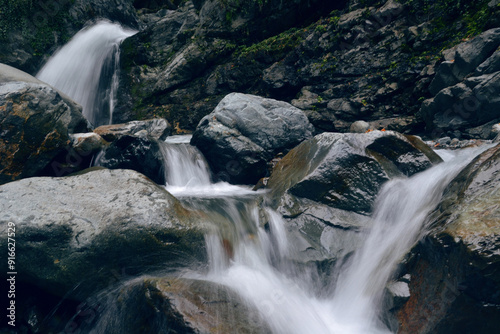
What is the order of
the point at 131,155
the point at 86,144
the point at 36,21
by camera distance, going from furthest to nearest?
1. the point at 36,21
2. the point at 131,155
3. the point at 86,144

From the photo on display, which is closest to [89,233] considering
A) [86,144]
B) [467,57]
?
[86,144]

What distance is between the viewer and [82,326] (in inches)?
123

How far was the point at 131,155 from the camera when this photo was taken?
6.35 m

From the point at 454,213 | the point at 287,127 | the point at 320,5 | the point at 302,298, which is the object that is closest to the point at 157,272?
the point at 302,298

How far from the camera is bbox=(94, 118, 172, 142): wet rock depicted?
25.4 feet

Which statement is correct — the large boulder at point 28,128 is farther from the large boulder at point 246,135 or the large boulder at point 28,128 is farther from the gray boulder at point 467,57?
the gray boulder at point 467,57

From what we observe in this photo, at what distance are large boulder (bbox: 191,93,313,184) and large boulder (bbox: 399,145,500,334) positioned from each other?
4.78 meters

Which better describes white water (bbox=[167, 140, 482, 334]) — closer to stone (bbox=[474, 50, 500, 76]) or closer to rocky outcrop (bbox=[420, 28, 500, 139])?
rocky outcrop (bbox=[420, 28, 500, 139])

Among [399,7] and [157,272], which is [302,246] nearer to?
[157,272]

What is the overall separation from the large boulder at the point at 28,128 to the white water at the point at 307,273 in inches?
125

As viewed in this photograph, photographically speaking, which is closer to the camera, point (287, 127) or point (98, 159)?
point (98, 159)

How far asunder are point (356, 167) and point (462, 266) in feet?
7.87

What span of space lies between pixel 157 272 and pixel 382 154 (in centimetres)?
409

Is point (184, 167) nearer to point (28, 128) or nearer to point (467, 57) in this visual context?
point (28, 128)
